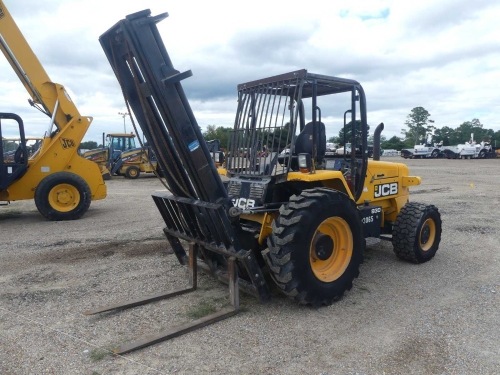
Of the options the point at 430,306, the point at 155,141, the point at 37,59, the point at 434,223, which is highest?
the point at 37,59

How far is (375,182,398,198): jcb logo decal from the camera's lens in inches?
237

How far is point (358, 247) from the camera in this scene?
4.72m

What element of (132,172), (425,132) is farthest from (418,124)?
(132,172)

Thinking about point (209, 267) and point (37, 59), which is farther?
point (37, 59)

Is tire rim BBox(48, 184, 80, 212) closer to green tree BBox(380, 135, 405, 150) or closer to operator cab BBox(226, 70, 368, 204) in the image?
operator cab BBox(226, 70, 368, 204)

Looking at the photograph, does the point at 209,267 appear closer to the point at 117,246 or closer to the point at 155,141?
the point at 155,141

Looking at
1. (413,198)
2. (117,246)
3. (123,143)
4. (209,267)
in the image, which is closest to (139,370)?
(209,267)

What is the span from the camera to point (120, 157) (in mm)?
22672

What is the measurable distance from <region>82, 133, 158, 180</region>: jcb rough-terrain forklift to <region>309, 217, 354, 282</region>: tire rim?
1745cm

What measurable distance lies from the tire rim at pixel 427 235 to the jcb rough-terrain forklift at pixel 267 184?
1.3 inches

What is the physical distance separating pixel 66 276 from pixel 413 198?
10.9 metres

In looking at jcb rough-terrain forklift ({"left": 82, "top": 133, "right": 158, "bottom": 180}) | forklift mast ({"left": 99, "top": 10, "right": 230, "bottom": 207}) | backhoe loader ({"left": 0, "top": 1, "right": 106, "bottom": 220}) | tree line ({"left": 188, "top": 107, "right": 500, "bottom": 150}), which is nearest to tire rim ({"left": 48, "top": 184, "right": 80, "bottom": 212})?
backhoe loader ({"left": 0, "top": 1, "right": 106, "bottom": 220})

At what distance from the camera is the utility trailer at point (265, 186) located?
411 centimetres

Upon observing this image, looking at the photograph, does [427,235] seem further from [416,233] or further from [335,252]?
[335,252]
